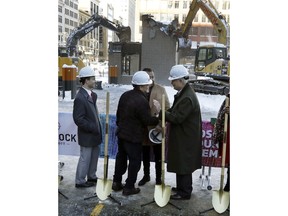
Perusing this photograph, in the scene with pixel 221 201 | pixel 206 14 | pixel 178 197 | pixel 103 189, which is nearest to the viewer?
pixel 221 201

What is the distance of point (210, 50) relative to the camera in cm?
1473

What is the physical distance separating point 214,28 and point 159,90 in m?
9.70

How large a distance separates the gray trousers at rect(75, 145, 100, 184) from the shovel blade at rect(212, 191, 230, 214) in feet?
5.34

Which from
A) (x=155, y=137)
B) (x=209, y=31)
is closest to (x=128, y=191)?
(x=155, y=137)

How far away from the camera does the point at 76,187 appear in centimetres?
423

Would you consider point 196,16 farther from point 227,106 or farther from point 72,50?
point 227,106

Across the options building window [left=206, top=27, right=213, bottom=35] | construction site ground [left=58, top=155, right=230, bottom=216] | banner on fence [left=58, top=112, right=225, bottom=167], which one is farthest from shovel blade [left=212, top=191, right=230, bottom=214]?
building window [left=206, top=27, right=213, bottom=35]

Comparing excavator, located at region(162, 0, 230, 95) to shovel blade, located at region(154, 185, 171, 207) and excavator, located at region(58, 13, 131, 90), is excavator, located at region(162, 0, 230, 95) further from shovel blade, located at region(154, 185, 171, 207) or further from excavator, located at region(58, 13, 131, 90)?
shovel blade, located at region(154, 185, 171, 207)

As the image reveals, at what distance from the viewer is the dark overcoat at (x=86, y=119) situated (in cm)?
384

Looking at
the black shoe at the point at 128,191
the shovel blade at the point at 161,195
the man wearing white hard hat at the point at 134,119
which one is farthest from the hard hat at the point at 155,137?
the black shoe at the point at 128,191

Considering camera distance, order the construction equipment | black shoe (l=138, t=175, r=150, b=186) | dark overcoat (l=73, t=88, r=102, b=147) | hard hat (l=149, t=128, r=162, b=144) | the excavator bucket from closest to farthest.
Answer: dark overcoat (l=73, t=88, r=102, b=147) < hard hat (l=149, t=128, r=162, b=144) < black shoe (l=138, t=175, r=150, b=186) < the construction equipment < the excavator bucket

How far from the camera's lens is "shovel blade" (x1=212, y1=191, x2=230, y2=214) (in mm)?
3477

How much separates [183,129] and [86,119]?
1.17 meters

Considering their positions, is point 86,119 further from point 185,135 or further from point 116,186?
point 185,135
